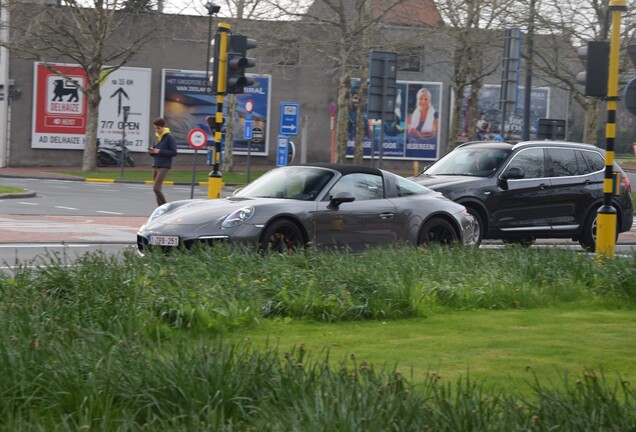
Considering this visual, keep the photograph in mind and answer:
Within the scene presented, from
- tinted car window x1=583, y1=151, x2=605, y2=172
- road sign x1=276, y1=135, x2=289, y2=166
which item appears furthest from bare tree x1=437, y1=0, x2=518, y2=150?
tinted car window x1=583, y1=151, x2=605, y2=172

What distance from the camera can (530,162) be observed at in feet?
58.3

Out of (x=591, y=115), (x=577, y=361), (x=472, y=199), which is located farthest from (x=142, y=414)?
(x=591, y=115)

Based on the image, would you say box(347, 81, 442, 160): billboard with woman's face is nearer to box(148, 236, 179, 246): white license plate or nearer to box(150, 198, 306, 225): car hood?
box(150, 198, 306, 225): car hood

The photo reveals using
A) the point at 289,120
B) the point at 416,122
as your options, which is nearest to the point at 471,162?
the point at 289,120

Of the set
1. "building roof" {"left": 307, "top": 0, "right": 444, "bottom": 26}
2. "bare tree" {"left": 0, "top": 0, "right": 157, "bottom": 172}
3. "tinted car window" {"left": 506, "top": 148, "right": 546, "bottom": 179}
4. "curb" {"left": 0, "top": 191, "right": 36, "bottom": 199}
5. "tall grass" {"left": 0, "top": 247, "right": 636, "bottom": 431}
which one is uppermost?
"building roof" {"left": 307, "top": 0, "right": 444, "bottom": 26}

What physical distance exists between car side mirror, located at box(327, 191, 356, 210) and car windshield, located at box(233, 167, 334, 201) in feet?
0.79

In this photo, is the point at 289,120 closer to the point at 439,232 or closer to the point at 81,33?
the point at 81,33

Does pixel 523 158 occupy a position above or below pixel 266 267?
above

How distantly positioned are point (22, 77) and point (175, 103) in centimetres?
700

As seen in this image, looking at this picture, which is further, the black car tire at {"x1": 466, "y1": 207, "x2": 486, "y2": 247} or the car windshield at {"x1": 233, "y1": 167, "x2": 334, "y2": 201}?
the black car tire at {"x1": 466, "y1": 207, "x2": 486, "y2": 247}

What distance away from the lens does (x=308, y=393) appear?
5.34 m

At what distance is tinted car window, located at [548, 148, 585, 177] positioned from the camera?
1795cm

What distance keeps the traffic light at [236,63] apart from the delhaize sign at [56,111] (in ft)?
110

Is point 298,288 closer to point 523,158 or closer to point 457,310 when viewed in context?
point 457,310
